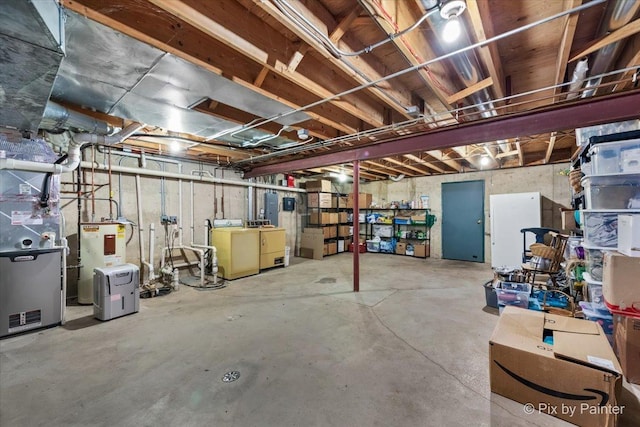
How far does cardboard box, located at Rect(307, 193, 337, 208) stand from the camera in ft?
23.8

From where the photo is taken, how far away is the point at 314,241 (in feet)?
23.2

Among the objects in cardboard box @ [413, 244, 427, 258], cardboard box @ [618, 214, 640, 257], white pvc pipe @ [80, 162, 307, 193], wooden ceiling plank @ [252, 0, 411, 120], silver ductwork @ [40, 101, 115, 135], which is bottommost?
cardboard box @ [413, 244, 427, 258]

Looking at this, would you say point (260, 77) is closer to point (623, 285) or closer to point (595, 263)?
point (623, 285)

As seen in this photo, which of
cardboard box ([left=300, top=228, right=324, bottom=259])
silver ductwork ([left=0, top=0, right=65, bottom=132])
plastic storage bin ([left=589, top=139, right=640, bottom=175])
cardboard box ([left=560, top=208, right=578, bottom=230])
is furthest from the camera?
cardboard box ([left=300, top=228, right=324, bottom=259])

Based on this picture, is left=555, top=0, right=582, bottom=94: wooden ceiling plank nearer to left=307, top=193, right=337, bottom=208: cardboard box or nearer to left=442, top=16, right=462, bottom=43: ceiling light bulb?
left=442, top=16, right=462, bottom=43: ceiling light bulb

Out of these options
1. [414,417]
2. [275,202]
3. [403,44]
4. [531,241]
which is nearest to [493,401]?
[414,417]

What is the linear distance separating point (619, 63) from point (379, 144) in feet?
7.67

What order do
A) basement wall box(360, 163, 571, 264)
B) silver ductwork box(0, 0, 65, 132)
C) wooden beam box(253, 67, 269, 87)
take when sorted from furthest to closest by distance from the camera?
basement wall box(360, 163, 571, 264) → wooden beam box(253, 67, 269, 87) → silver ductwork box(0, 0, 65, 132)

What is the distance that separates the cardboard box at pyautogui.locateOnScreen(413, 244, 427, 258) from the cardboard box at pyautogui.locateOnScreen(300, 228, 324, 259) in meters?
2.60

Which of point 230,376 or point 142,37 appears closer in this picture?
point 142,37

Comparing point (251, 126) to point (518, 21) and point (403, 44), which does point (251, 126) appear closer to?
point (403, 44)

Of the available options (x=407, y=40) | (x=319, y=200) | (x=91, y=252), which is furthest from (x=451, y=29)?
(x=319, y=200)

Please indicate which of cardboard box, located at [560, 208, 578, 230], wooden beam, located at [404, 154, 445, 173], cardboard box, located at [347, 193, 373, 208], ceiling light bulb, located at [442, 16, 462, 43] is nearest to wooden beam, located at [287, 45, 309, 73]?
ceiling light bulb, located at [442, 16, 462, 43]

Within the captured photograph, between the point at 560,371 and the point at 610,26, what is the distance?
2.10 meters
